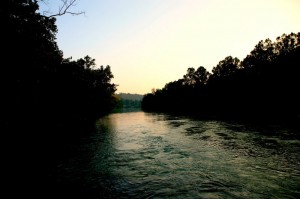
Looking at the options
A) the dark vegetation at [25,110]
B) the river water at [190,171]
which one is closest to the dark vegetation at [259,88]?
the river water at [190,171]

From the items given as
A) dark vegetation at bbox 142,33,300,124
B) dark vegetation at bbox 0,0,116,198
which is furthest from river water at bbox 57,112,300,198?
dark vegetation at bbox 142,33,300,124

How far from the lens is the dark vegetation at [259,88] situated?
59594 mm

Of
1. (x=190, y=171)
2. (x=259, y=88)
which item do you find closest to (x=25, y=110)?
(x=190, y=171)

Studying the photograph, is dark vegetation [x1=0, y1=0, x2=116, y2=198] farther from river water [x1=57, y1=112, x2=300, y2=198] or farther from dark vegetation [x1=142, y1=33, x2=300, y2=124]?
dark vegetation [x1=142, y1=33, x2=300, y2=124]

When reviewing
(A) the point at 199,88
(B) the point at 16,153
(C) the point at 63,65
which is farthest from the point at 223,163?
(A) the point at 199,88

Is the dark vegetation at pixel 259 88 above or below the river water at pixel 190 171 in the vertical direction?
above

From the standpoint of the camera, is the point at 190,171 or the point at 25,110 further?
the point at 25,110

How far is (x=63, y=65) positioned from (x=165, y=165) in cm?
4734

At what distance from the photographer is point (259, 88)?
71.2m

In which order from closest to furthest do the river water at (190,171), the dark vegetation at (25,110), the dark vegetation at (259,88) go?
1. the river water at (190,171)
2. the dark vegetation at (25,110)
3. the dark vegetation at (259,88)

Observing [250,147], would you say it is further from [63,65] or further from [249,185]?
[63,65]

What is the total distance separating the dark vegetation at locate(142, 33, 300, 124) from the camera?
5959cm

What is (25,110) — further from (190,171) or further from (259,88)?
(259,88)

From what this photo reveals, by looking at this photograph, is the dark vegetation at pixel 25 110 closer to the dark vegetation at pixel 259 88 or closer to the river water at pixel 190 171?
the river water at pixel 190 171
